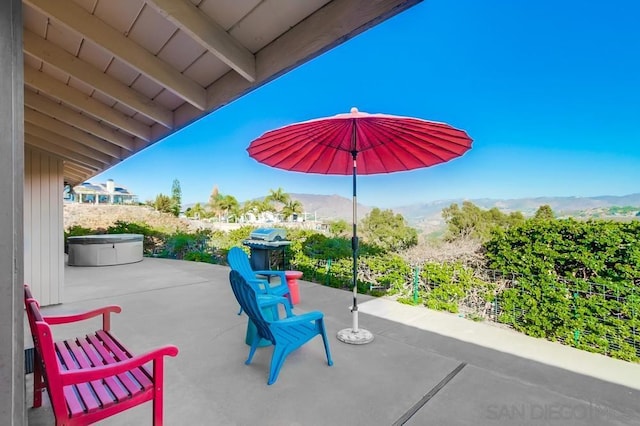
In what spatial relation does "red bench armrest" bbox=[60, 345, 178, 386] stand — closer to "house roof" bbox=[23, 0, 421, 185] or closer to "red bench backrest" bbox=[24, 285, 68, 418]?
"red bench backrest" bbox=[24, 285, 68, 418]

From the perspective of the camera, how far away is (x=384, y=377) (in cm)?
265

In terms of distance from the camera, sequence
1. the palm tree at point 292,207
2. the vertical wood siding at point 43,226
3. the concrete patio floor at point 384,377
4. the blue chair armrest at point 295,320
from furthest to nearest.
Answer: the palm tree at point 292,207, the vertical wood siding at point 43,226, the blue chair armrest at point 295,320, the concrete patio floor at point 384,377

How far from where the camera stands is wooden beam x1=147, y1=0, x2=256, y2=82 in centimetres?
183

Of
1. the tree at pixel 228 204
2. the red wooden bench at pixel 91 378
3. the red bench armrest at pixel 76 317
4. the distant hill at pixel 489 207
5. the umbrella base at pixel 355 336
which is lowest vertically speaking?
the umbrella base at pixel 355 336

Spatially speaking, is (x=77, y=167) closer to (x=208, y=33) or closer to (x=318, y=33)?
(x=208, y=33)

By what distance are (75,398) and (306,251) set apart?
5.33 m

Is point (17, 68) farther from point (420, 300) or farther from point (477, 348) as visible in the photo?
point (420, 300)

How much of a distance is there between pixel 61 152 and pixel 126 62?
394 centimetres

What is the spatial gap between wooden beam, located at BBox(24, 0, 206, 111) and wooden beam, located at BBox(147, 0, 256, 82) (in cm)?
71

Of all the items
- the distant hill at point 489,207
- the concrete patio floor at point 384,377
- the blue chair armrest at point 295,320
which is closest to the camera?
the concrete patio floor at point 384,377

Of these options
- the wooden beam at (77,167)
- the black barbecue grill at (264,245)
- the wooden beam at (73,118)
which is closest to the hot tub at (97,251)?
the wooden beam at (77,167)

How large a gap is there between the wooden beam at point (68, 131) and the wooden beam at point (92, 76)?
1579mm

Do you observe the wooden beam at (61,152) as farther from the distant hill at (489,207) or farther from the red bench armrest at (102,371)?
the distant hill at (489,207)

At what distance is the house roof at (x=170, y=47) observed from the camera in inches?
72.1
